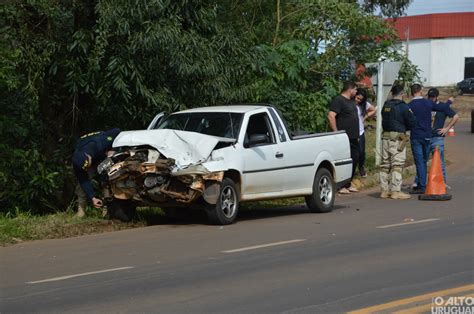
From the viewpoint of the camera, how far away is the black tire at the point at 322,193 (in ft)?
45.9

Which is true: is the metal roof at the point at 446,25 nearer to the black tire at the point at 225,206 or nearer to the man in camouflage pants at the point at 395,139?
the man in camouflage pants at the point at 395,139

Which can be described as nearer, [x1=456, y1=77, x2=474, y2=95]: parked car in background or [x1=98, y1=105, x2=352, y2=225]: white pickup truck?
[x1=98, y1=105, x2=352, y2=225]: white pickup truck

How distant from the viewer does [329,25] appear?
21.0m

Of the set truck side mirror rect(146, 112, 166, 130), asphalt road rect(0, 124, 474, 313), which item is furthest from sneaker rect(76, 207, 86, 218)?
truck side mirror rect(146, 112, 166, 130)

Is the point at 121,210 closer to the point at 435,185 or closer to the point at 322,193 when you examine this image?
the point at 322,193

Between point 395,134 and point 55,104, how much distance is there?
6.42 meters

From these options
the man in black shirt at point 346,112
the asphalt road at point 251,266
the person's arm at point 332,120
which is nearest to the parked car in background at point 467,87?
the man in black shirt at point 346,112

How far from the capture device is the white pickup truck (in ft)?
39.3

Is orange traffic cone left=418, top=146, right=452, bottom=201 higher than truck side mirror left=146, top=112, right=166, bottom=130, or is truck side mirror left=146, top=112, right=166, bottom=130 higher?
truck side mirror left=146, top=112, right=166, bottom=130

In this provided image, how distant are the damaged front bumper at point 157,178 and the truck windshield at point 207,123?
3.49 feet

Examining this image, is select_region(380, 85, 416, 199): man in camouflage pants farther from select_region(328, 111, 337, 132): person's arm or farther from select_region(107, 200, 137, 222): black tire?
select_region(107, 200, 137, 222): black tire

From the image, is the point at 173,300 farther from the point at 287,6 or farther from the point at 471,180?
the point at 287,6

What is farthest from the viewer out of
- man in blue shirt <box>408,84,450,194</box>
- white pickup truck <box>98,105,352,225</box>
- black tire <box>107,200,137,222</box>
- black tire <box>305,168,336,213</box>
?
man in blue shirt <box>408,84,450,194</box>

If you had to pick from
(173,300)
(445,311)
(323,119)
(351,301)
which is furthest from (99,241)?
(323,119)
